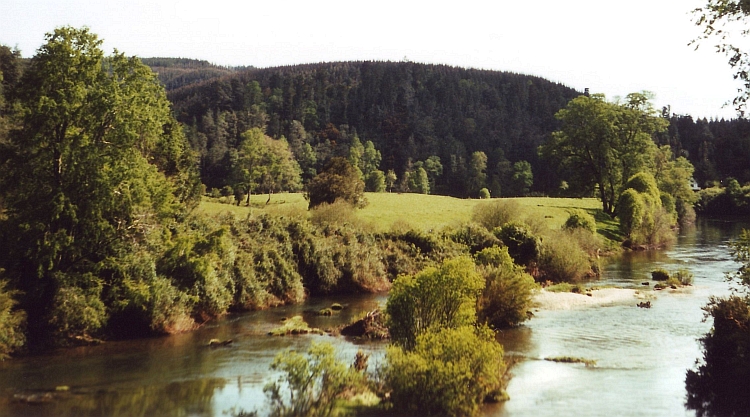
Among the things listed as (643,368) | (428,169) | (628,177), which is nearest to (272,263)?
(643,368)

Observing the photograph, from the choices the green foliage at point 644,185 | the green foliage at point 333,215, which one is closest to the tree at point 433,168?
the green foliage at point 644,185

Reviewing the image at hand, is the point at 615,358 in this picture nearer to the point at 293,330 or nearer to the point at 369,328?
the point at 369,328

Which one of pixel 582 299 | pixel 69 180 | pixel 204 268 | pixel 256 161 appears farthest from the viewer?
pixel 256 161

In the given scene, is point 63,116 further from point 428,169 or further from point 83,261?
point 428,169

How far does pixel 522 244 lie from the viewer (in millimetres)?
51969

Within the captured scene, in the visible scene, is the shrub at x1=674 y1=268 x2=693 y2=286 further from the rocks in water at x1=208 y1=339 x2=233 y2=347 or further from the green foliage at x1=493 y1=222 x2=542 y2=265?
the rocks in water at x1=208 y1=339 x2=233 y2=347

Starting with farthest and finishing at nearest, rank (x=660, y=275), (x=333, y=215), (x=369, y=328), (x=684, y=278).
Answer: (x=333, y=215) < (x=660, y=275) < (x=684, y=278) < (x=369, y=328)

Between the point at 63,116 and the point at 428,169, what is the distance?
492 ft

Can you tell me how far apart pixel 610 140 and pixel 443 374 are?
78.9 m

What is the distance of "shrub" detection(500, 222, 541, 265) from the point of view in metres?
51.6

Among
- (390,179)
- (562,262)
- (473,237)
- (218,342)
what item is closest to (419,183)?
(390,179)

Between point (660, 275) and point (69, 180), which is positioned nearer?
point (69, 180)

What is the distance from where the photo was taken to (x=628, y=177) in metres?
88.6

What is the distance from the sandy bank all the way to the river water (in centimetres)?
113
